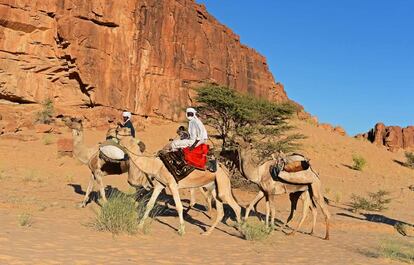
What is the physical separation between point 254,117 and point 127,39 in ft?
79.9

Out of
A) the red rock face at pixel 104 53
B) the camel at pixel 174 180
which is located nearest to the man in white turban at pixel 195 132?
the camel at pixel 174 180

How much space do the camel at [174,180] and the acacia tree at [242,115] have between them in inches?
526

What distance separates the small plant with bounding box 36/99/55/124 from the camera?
35.5m

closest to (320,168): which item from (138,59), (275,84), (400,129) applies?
(138,59)

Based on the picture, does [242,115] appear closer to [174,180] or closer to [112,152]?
[112,152]

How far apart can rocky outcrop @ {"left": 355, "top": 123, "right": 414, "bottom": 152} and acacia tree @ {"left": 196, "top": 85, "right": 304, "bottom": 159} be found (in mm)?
52142

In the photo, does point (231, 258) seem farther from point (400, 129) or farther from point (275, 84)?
point (400, 129)

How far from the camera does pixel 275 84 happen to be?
74.8m

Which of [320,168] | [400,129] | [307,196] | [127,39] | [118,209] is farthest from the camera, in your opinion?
[400,129]

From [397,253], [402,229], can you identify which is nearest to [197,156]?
[397,253]

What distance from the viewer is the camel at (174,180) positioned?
8.18 meters

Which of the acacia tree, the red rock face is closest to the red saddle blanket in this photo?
the acacia tree

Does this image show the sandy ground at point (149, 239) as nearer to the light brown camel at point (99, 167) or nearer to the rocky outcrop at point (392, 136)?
the light brown camel at point (99, 167)

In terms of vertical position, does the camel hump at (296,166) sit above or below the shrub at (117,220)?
above
